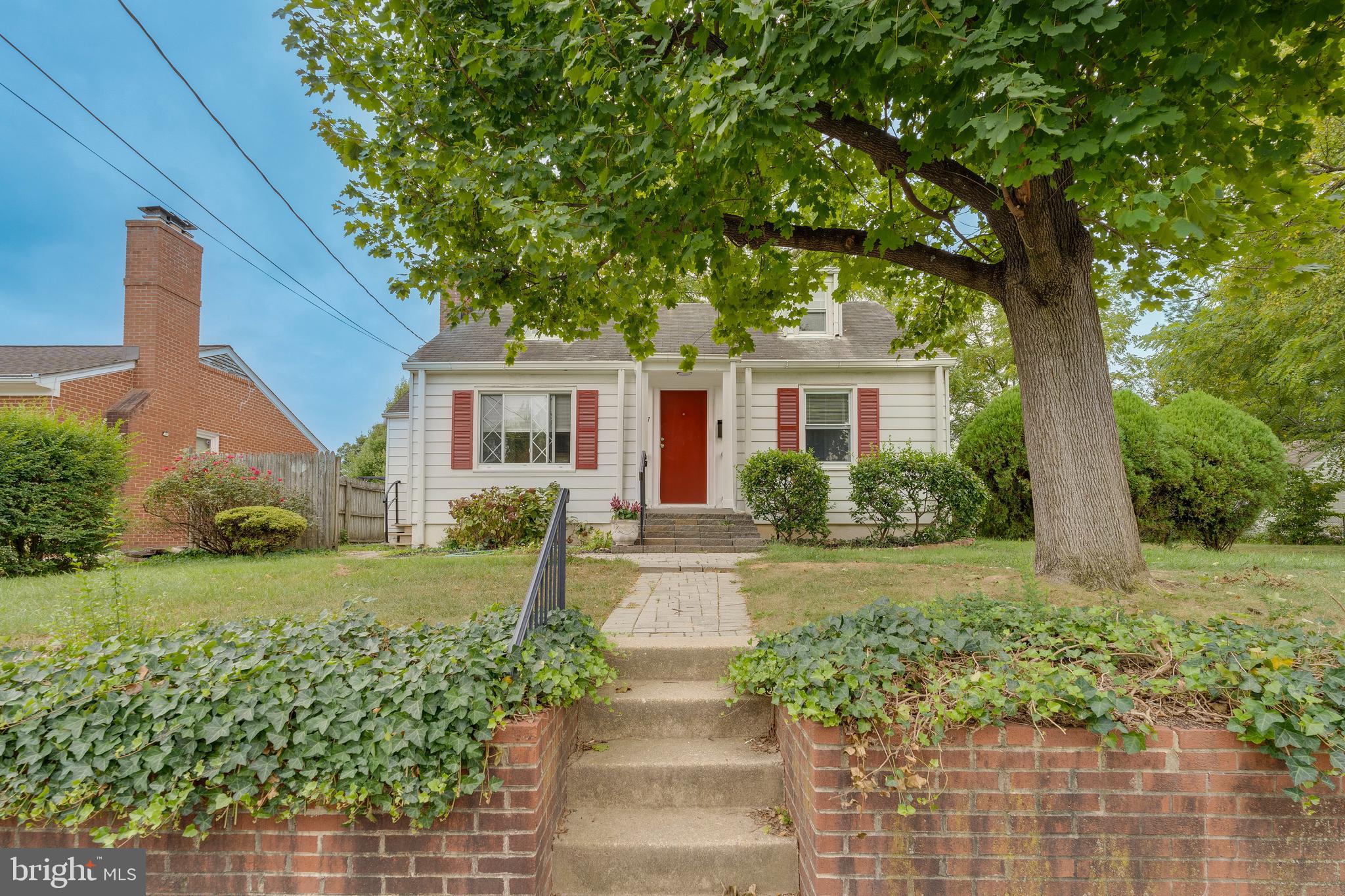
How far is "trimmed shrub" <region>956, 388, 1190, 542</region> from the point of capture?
32.2 feet

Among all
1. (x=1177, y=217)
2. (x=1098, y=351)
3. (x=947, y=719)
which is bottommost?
(x=947, y=719)

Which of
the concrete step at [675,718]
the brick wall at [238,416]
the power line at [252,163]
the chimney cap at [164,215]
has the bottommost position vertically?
the concrete step at [675,718]

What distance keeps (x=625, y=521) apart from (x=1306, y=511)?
14.2m

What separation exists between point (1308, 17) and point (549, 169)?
390 centimetres

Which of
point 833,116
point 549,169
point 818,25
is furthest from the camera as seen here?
point 549,169

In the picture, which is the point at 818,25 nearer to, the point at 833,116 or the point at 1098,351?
the point at 833,116

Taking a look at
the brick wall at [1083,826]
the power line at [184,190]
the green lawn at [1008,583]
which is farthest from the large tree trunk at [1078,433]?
the power line at [184,190]

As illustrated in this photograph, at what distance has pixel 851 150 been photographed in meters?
6.04

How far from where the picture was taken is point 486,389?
456 inches

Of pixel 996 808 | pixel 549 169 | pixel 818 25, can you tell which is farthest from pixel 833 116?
pixel 996 808

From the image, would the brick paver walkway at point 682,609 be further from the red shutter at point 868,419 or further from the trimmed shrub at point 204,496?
the trimmed shrub at point 204,496

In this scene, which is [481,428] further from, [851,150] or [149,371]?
[851,150]

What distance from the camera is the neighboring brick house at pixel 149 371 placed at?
11516 mm

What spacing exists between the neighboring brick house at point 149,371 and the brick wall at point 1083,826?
Result: 1256 cm
